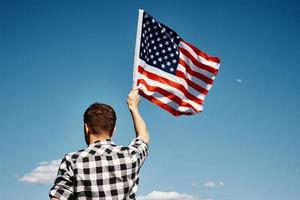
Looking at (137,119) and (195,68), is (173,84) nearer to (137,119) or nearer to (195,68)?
(195,68)

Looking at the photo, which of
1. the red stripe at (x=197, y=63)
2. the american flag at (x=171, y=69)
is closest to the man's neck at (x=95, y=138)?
the american flag at (x=171, y=69)

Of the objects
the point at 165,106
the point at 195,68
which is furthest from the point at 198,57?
the point at 165,106

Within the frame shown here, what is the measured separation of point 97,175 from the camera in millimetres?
4918

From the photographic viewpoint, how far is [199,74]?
32.6 ft

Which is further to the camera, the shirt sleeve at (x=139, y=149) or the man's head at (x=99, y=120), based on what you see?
the shirt sleeve at (x=139, y=149)

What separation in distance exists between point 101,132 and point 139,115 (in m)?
1.07

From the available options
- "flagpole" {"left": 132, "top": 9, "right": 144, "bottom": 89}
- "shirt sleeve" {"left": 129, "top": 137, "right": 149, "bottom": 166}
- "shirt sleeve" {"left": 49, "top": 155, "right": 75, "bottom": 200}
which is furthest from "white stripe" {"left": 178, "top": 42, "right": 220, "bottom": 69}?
"shirt sleeve" {"left": 49, "top": 155, "right": 75, "bottom": 200}

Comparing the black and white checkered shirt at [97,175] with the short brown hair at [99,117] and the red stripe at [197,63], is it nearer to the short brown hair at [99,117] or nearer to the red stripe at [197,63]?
the short brown hair at [99,117]

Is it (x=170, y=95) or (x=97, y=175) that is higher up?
(x=170, y=95)

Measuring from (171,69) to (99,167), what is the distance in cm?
519

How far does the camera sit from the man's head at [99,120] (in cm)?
514

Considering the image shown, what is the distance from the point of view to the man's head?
514 centimetres

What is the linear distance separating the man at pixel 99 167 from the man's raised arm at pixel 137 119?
1.39ft

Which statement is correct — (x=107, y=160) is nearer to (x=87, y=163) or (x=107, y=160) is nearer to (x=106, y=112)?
(x=87, y=163)
